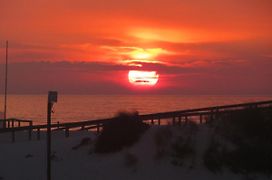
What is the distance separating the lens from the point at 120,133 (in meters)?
22.4

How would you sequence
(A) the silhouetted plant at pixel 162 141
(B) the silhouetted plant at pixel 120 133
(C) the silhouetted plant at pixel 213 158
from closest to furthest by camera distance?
(C) the silhouetted plant at pixel 213 158 < (A) the silhouetted plant at pixel 162 141 < (B) the silhouetted plant at pixel 120 133

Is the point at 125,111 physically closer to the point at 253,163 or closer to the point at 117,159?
the point at 117,159

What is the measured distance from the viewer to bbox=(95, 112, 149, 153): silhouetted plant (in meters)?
22.3

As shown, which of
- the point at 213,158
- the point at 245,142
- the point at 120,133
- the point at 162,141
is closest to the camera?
the point at 213,158

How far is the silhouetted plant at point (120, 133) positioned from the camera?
73.1 feet

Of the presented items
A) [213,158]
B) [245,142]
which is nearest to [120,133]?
[213,158]

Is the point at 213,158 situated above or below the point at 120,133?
below

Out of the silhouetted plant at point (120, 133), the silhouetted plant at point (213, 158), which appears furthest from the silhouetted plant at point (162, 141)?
the silhouetted plant at point (213, 158)

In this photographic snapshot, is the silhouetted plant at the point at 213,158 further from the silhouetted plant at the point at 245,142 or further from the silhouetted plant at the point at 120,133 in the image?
the silhouetted plant at the point at 120,133

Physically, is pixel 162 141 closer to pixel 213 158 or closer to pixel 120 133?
pixel 120 133

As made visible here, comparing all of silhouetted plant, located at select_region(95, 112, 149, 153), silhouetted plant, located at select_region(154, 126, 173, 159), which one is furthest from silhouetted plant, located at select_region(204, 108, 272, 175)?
silhouetted plant, located at select_region(95, 112, 149, 153)

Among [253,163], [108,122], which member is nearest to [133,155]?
[108,122]

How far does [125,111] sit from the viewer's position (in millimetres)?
23297

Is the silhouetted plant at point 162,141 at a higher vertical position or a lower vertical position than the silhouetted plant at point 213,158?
higher
